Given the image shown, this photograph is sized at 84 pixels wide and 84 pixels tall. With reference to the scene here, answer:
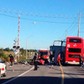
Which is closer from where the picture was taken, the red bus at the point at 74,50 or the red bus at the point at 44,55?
the red bus at the point at 74,50

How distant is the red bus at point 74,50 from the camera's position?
183ft

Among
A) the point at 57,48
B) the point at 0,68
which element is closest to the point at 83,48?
the point at 57,48

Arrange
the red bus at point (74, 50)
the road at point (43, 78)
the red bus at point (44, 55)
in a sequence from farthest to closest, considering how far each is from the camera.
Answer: the red bus at point (44, 55) < the red bus at point (74, 50) < the road at point (43, 78)

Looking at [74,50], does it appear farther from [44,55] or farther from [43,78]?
[43,78]

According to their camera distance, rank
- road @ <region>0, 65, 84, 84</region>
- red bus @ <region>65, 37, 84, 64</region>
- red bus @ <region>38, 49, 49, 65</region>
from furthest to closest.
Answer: red bus @ <region>38, 49, 49, 65</region> < red bus @ <region>65, 37, 84, 64</region> < road @ <region>0, 65, 84, 84</region>

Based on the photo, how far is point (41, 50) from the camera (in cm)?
7175

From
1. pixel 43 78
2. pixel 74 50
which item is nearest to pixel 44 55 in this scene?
pixel 74 50

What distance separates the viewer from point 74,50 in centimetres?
5694

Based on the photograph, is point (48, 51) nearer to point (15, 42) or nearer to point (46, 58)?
point (46, 58)

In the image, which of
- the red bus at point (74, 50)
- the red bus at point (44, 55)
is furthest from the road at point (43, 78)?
the red bus at point (44, 55)

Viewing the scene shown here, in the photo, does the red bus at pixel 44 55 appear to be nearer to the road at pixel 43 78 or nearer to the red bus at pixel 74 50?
the red bus at pixel 74 50

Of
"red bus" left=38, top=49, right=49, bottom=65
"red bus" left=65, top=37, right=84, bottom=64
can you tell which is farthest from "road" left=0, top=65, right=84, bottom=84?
"red bus" left=38, top=49, right=49, bottom=65

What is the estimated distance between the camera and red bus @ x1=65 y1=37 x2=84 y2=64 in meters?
55.8

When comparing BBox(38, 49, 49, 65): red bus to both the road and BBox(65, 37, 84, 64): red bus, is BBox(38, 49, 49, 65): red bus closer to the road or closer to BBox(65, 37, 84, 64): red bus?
BBox(65, 37, 84, 64): red bus
